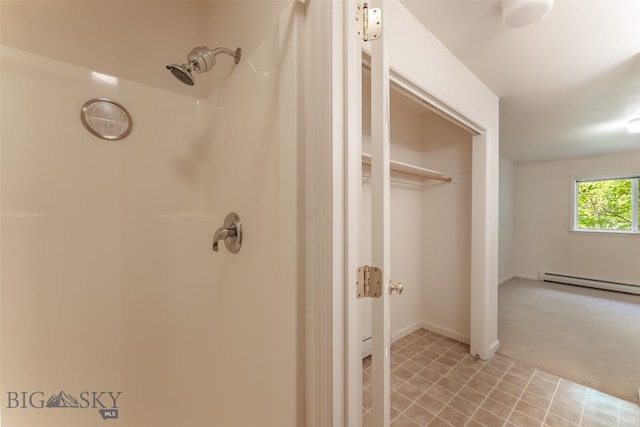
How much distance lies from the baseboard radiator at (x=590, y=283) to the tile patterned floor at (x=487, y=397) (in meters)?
3.62

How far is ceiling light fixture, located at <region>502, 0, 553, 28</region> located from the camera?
1.12 metres

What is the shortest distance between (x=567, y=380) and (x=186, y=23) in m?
3.59

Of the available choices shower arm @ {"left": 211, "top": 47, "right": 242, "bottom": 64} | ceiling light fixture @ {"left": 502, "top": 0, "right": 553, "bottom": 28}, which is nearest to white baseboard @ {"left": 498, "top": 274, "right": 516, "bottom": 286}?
ceiling light fixture @ {"left": 502, "top": 0, "right": 553, "bottom": 28}

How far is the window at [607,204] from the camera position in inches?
152

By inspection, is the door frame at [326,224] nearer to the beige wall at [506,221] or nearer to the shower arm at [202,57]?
the shower arm at [202,57]

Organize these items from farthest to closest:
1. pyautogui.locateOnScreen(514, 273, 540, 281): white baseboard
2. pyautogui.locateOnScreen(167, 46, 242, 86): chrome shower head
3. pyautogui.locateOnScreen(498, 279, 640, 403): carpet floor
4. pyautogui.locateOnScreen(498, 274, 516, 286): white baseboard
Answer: pyautogui.locateOnScreen(514, 273, 540, 281): white baseboard
pyautogui.locateOnScreen(498, 274, 516, 286): white baseboard
pyautogui.locateOnScreen(498, 279, 640, 403): carpet floor
pyautogui.locateOnScreen(167, 46, 242, 86): chrome shower head

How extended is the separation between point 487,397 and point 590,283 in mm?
4347

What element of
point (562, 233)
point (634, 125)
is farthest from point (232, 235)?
point (562, 233)

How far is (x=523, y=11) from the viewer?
1156mm

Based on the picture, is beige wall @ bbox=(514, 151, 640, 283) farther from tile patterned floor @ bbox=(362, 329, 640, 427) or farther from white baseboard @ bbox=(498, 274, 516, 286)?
tile patterned floor @ bbox=(362, 329, 640, 427)

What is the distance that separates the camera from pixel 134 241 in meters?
1.27

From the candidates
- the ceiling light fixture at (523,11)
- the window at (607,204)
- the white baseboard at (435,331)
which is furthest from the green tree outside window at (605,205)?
the ceiling light fixture at (523,11)

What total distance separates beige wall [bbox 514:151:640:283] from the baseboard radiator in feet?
0.27

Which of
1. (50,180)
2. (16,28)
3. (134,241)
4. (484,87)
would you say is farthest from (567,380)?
(16,28)
